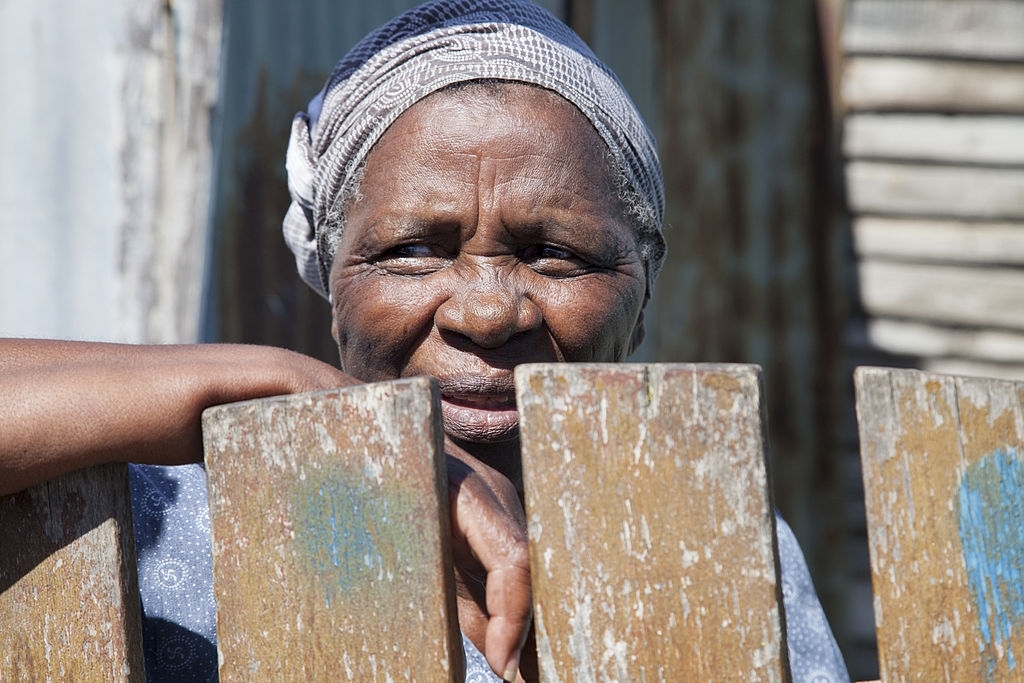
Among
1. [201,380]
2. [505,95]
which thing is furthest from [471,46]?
[201,380]

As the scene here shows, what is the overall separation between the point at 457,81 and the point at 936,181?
12.4 ft

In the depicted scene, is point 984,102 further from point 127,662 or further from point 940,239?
point 127,662

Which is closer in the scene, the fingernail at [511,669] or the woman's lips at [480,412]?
the fingernail at [511,669]

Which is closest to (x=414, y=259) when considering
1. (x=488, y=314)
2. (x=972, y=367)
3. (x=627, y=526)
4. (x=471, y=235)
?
(x=471, y=235)

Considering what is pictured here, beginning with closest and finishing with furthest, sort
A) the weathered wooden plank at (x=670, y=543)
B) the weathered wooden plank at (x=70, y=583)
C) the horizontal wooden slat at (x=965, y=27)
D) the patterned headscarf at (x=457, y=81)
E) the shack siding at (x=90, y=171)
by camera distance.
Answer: the weathered wooden plank at (x=670, y=543) → the weathered wooden plank at (x=70, y=583) → the patterned headscarf at (x=457, y=81) → the shack siding at (x=90, y=171) → the horizontal wooden slat at (x=965, y=27)

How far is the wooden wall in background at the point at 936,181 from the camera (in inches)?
205

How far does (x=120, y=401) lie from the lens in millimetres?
1250

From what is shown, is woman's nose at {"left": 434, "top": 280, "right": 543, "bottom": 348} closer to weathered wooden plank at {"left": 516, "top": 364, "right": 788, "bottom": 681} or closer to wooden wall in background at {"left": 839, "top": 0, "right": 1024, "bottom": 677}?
weathered wooden plank at {"left": 516, "top": 364, "right": 788, "bottom": 681}

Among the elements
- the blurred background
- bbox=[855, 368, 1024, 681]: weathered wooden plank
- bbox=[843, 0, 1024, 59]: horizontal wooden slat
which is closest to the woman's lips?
bbox=[855, 368, 1024, 681]: weathered wooden plank

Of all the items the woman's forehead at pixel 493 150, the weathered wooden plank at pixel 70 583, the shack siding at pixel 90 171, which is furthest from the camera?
the shack siding at pixel 90 171

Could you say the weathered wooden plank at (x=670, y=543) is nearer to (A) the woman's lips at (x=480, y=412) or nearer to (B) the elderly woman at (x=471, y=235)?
(B) the elderly woman at (x=471, y=235)

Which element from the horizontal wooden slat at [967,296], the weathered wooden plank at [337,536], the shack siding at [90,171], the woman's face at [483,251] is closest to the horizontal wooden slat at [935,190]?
the horizontal wooden slat at [967,296]

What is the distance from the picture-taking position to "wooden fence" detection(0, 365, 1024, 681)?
1.17 metres

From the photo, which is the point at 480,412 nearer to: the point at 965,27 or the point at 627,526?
the point at 627,526
